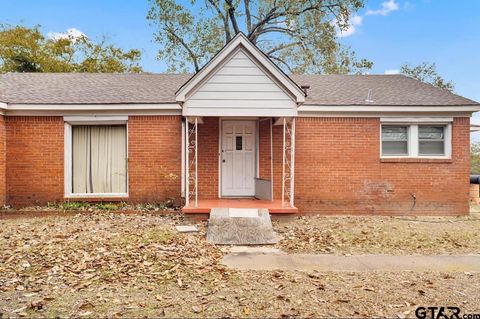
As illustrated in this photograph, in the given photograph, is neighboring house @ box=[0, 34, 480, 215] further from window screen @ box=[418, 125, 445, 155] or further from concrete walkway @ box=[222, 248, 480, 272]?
concrete walkway @ box=[222, 248, 480, 272]

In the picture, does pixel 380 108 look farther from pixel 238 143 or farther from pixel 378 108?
pixel 238 143

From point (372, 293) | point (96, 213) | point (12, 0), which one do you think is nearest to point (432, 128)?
point (372, 293)

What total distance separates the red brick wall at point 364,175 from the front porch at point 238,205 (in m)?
1.30

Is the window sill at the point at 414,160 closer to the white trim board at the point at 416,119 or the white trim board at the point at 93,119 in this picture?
the white trim board at the point at 416,119

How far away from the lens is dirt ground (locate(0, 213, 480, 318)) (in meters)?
4.27

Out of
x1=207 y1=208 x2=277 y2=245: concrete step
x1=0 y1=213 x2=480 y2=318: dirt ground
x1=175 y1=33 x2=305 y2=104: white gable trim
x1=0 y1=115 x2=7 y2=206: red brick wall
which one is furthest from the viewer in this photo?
x1=0 y1=115 x2=7 y2=206: red brick wall

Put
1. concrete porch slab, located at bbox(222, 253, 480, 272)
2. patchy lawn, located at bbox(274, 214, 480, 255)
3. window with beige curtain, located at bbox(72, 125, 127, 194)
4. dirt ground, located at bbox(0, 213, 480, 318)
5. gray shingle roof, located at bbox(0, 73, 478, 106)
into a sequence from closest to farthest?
1. dirt ground, located at bbox(0, 213, 480, 318)
2. concrete porch slab, located at bbox(222, 253, 480, 272)
3. patchy lawn, located at bbox(274, 214, 480, 255)
4. gray shingle roof, located at bbox(0, 73, 478, 106)
5. window with beige curtain, located at bbox(72, 125, 127, 194)

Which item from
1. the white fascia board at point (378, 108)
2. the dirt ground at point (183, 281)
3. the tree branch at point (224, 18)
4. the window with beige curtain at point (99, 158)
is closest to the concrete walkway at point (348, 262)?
the dirt ground at point (183, 281)

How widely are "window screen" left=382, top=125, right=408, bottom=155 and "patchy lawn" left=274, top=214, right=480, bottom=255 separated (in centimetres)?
214

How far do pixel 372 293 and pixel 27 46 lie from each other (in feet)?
101

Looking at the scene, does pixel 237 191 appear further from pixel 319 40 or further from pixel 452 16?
pixel 319 40

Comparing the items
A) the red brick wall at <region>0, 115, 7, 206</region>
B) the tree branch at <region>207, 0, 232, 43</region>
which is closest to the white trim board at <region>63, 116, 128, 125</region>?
the red brick wall at <region>0, 115, 7, 206</region>

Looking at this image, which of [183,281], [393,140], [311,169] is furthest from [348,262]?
[393,140]

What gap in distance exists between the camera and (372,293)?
4.74 m
